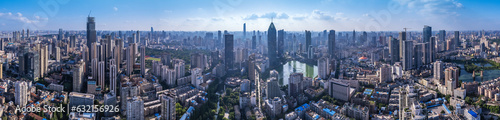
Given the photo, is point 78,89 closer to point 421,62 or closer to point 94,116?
point 94,116

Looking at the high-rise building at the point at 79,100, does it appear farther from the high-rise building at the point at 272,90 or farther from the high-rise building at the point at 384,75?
the high-rise building at the point at 384,75

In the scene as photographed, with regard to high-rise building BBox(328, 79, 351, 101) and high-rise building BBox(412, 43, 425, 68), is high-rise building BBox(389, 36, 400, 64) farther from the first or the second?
high-rise building BBox(328, 79, 351, 101)

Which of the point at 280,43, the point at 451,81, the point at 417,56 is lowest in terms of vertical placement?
the point at 451,81

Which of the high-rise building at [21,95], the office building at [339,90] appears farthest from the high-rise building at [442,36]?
the high-rise building at [21,95]

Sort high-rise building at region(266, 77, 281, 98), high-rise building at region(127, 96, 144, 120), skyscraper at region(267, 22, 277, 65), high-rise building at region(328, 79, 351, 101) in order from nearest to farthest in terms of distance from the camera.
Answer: high-rise building at region(127, 96, 144, 120)
high-rise building at region(266, 77, 281, 98)
high-rise building at region(328, 79, 351, 101)
skyscraper at region(267, 22, 277, 65)

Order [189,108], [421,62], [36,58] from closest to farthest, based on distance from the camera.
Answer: [189,108] < [36,58] < [421,62]

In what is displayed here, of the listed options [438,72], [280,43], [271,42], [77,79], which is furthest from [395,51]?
[77,79]

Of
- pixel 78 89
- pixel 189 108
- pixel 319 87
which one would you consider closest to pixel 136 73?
pixel 78 89

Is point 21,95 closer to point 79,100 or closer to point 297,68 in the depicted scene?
point 79,100

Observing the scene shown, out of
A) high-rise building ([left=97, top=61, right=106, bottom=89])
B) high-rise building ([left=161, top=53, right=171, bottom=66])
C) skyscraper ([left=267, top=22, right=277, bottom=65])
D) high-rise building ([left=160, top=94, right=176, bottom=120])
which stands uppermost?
skyscraper ([left=267, top=22, right=277, bottom=65])

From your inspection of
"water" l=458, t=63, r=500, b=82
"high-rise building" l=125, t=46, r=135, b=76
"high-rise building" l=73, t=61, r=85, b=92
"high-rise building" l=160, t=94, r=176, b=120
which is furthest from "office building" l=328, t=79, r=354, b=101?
"high-rise building" l=73, t=61, r=85, b=92

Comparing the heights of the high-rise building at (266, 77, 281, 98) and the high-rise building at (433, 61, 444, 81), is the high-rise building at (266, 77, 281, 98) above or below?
below
